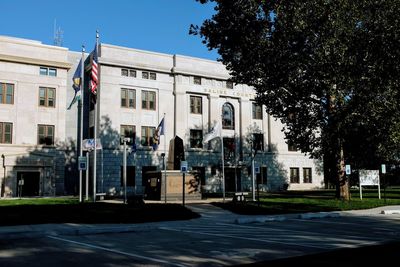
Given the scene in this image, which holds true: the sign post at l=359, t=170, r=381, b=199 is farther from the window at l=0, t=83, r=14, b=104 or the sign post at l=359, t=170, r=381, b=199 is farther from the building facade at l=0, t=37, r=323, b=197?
the window at l=0, t=83, r=14, b=104

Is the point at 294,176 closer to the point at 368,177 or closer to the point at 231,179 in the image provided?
the point at 231,179

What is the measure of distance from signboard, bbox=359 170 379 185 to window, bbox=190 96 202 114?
23.1 meters

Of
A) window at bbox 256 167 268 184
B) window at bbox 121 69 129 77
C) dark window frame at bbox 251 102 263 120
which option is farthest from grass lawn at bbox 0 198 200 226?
dark window frame at bbox 251 102 263 120

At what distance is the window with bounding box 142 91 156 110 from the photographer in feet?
158

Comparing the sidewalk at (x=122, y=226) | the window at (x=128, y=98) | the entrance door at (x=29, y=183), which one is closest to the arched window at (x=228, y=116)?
the window at (x=128, y=98)

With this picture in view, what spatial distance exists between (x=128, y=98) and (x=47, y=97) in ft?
26.3

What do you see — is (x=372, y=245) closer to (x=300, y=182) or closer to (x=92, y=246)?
(x=92, y=246)

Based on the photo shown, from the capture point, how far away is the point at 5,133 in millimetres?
42062

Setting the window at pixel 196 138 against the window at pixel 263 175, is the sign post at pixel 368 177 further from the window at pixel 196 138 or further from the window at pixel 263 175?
the window at pixel 196 138

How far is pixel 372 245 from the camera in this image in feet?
38.1

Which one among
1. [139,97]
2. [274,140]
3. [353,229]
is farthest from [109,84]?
[353,229]

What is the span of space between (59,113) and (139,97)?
27.2ft

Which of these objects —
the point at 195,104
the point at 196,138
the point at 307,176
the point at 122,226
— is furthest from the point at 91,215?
the point at 307,176

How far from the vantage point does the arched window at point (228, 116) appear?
53.9 metres
